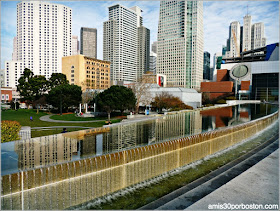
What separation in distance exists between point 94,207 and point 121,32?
182473 mm

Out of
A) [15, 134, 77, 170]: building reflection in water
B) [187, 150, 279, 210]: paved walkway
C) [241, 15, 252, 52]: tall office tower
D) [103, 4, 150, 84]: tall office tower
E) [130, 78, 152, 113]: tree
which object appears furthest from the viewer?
[241, 15, 252, 52]: tall office tower

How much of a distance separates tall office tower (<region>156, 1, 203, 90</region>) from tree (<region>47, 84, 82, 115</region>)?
107 m

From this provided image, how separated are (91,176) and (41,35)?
152947 mm

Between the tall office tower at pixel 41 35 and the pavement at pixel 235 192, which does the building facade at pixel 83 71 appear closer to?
the tall office tower at pixel 41 35

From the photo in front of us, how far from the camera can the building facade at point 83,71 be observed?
10744 centimetres

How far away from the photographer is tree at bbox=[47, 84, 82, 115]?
42.4 meters

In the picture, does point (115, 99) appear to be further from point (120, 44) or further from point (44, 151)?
point (120, 44)

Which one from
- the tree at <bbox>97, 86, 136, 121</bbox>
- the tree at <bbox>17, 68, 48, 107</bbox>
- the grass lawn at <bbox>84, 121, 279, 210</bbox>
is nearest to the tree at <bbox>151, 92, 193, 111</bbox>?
the tree at <bbox>97, 86, 136, 121</bbox>

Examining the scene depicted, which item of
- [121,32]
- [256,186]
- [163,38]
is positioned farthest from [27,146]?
[121,32]

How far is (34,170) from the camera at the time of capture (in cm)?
816

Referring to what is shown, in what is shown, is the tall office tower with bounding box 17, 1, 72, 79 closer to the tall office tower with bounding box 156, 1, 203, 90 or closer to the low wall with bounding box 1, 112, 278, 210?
the tall office tower with bounding box 156, 1, 203, 90

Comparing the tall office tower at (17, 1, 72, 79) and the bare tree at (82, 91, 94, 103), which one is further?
the tall office tower at (17, 1, 72, 79)

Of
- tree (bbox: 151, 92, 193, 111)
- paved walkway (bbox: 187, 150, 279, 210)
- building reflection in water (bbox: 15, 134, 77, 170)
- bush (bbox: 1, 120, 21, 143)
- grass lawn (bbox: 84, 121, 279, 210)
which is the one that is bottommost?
grass lawn (bbox: 84, 121, 279, 210)

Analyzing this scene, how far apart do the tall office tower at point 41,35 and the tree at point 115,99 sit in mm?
120488
